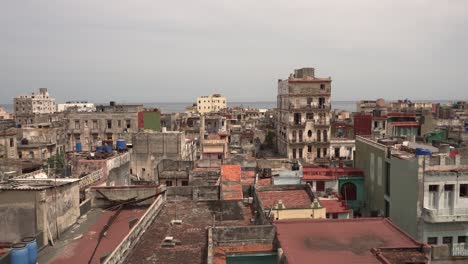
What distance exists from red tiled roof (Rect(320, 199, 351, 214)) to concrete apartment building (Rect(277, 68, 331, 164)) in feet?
92.6

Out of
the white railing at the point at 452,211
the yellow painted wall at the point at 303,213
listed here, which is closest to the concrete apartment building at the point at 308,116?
the white railing at the point at 452,211

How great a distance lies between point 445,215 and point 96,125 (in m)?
48.5

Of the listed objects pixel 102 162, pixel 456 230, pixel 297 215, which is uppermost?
pixel 102 162

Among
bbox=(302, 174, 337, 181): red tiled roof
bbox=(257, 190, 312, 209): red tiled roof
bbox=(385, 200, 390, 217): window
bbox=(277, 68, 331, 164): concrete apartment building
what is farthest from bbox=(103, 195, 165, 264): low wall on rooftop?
bbox=(277, 68, 331, 164): concrete apartment building

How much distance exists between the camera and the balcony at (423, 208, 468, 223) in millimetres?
29016

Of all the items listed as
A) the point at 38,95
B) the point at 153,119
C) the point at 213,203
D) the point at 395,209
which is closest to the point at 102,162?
the point at 213,203

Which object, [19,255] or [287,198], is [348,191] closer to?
[287,198]

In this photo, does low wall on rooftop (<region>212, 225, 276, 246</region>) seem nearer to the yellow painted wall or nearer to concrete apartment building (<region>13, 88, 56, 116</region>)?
the yellow painted wall

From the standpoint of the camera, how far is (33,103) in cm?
17600

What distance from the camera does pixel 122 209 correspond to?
87.1 ft

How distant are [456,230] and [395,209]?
505 centimetres

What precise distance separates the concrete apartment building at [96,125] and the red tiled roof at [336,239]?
154ft

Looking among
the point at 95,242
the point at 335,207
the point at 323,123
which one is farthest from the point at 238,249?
the point at 323,123

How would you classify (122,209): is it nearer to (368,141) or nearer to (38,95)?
(368,141)
